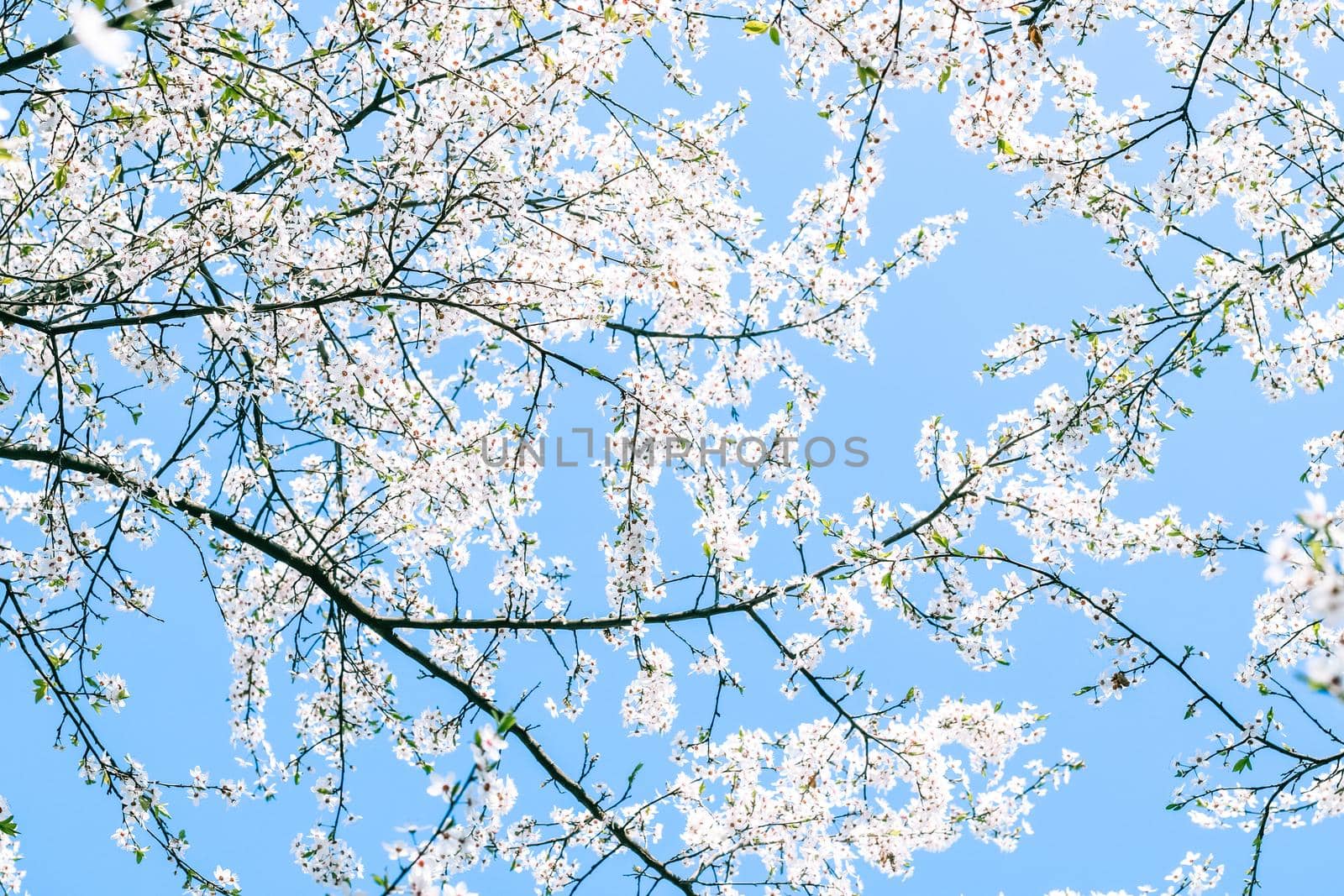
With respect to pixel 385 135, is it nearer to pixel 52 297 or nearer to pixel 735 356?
pixel 52 297

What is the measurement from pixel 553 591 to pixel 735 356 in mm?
1990

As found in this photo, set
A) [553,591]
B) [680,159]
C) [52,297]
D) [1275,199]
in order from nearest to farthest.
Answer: [52,297] → [553,591] → [1275,199] → [680,159]

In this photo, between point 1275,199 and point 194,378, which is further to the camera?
point 1275,199

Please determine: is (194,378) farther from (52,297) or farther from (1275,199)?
(1275,199)

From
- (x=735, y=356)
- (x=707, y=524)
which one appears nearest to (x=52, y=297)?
(x=707, y=524)

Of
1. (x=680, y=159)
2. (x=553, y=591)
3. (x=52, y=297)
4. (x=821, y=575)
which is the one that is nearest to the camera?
(x=52, y=297)

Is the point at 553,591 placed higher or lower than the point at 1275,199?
lower

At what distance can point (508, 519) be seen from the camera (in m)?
5.50

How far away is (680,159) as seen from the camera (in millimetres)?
6453

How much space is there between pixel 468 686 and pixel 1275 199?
5.75m

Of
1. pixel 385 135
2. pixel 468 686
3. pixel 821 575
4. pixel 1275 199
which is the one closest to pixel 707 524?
pixel 821 575

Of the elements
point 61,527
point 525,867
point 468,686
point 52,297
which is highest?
point 52,297

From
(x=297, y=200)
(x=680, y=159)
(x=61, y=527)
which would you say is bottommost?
(x=61, y=527)

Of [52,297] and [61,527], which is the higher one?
Answer: [52,297]
